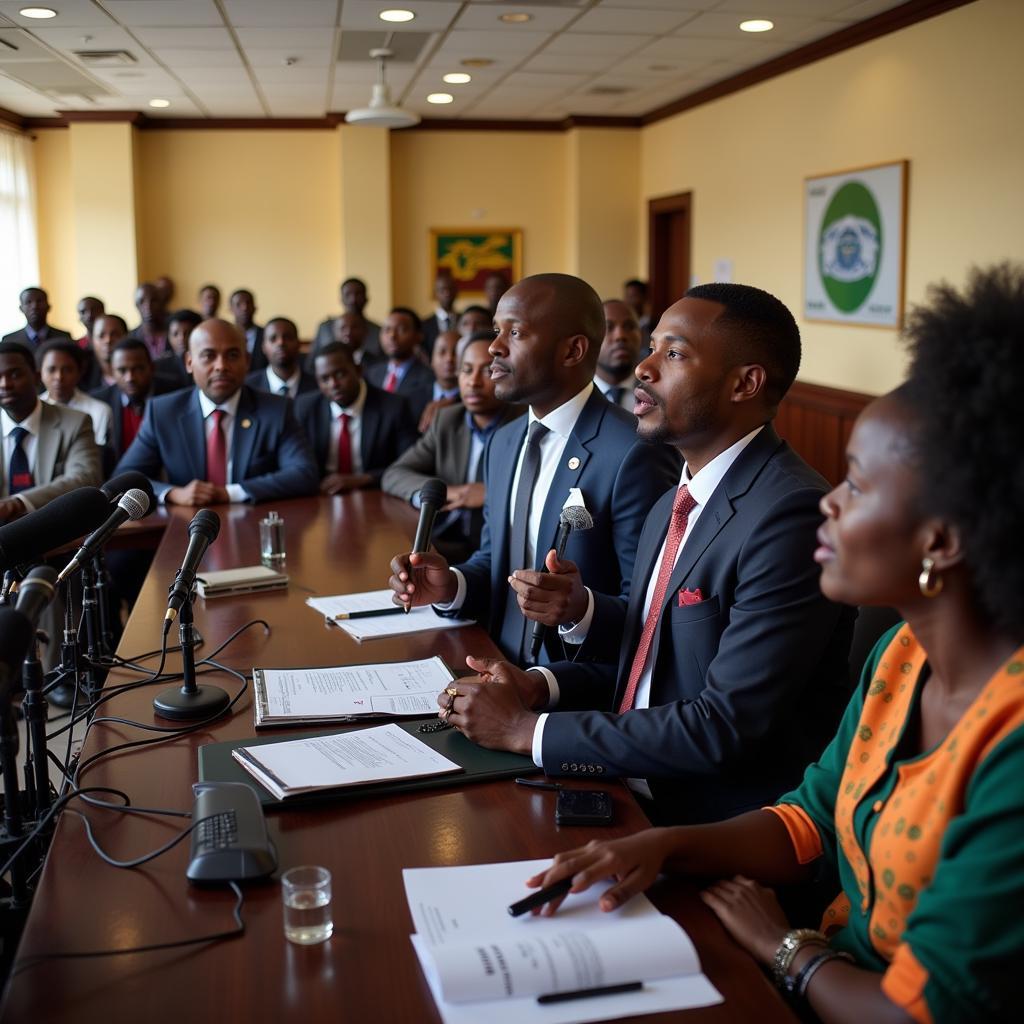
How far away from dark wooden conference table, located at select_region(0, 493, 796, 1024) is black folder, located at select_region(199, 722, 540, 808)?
2cm

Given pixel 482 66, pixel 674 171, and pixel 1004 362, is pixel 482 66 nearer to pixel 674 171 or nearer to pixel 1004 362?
pixel 674 171

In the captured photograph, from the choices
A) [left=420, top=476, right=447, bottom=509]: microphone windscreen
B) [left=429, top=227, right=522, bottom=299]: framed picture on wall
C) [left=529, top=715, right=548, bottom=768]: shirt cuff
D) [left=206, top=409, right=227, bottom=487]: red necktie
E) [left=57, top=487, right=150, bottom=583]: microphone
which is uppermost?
[left=429, top=227, right=522, bottom=299]: framed picture on wall

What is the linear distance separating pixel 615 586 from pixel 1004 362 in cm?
163

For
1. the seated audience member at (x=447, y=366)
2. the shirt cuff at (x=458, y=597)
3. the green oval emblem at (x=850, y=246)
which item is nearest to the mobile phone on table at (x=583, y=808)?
the shirt cuff at (x=458, y=597)

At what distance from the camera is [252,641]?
95.3 inches

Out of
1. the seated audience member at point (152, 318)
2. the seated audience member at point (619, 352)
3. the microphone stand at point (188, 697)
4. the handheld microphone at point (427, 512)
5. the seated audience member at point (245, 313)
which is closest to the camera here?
the microphone stand at point (188, 697)

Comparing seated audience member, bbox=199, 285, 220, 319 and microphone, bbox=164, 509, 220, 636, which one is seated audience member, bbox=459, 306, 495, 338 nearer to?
seated audience member, bbox=199, 285, 220, 319

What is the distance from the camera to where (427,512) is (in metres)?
2.45

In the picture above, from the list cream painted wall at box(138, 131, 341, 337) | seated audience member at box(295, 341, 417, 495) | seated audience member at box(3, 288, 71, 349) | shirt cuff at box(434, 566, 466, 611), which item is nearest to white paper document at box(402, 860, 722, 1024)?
shirt cuff at box(434, 566, 466, 611)

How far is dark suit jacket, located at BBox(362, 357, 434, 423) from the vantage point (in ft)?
21.9

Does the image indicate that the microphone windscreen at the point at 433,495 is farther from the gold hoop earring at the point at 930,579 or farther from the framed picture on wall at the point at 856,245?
the framed picture on wall at the point at 856,245

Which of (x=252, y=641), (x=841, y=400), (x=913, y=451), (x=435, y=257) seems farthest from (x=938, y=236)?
(x=435, y=257)

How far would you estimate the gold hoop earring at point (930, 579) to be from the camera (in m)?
1.19

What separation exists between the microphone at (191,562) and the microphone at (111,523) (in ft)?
0.33
